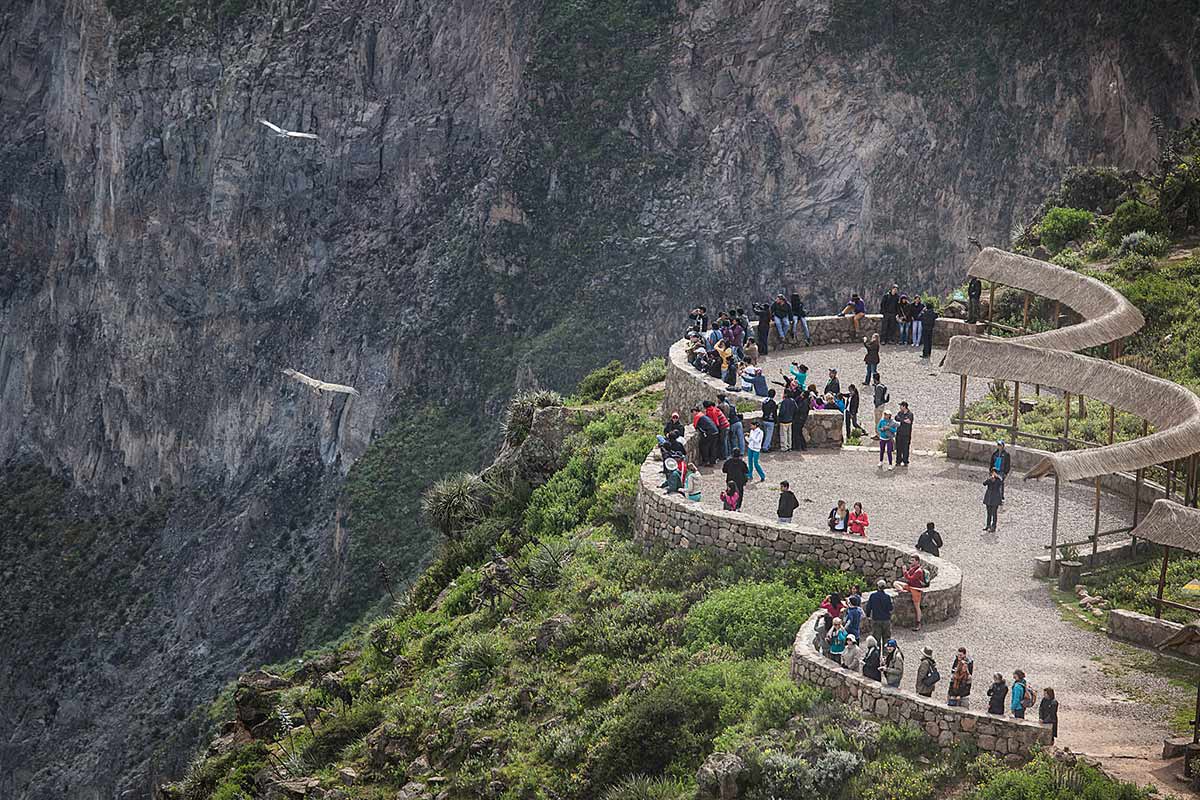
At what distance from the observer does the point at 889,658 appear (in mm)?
23453

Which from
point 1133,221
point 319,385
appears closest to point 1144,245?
point 1133,221

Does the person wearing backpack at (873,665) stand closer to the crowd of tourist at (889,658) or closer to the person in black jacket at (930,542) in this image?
the crowd of tourist at (889,658)

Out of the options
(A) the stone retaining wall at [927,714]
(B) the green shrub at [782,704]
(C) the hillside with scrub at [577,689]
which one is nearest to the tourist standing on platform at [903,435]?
(C) the hillside with scrub at [577,689]

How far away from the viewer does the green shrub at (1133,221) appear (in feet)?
159

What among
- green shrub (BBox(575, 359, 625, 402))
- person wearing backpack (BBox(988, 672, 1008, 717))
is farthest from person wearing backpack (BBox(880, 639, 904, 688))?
green shrub (BBox(575, 359, 625, 402))

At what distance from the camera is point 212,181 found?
365 ft

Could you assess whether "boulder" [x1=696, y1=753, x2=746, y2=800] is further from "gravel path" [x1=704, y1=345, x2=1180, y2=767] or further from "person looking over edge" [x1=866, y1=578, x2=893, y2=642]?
"person looking over edge" [x1=866, y1=578, x2=893, y2=642]

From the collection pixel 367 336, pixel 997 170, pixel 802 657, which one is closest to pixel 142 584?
pixel 367 336

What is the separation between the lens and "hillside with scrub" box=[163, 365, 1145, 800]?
22.8 m

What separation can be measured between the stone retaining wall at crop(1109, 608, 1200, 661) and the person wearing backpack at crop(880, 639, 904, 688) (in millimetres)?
4154

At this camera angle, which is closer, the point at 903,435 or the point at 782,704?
the point at 782,704

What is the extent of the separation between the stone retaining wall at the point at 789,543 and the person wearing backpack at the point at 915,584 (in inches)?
4.3

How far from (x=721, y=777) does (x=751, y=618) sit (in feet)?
13.7

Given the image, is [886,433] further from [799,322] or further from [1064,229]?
[1064,229]
